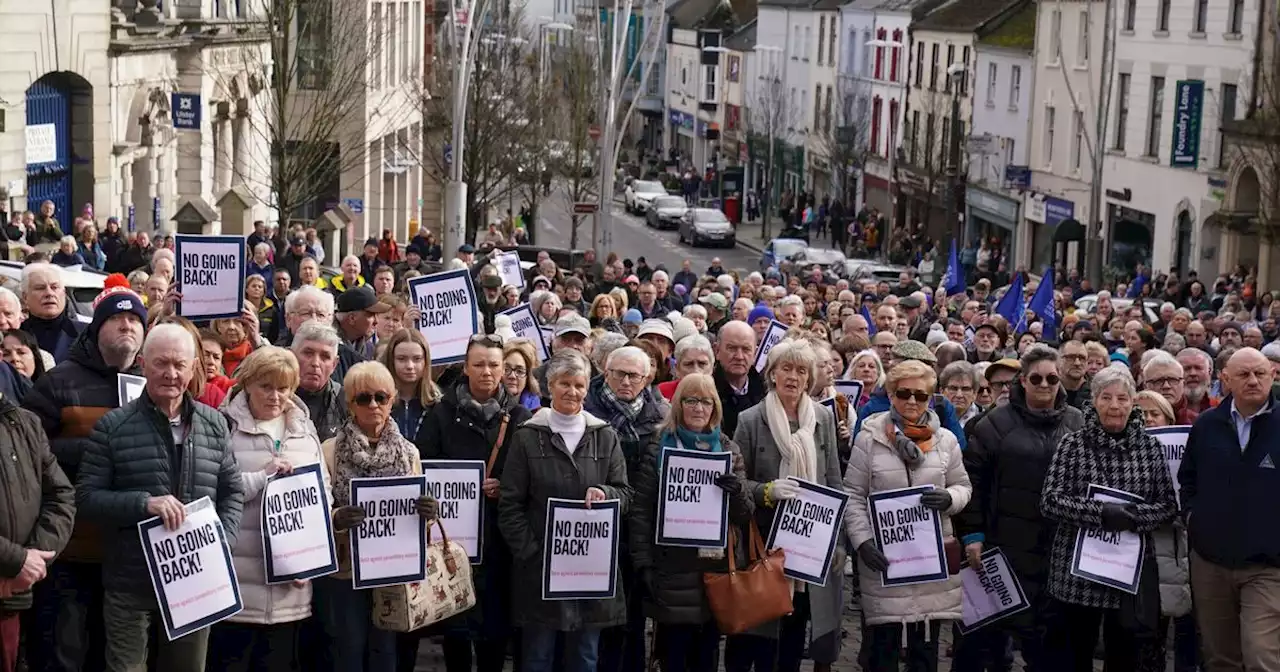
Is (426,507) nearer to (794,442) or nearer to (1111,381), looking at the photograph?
(794,442)

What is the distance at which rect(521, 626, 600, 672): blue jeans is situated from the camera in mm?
9492

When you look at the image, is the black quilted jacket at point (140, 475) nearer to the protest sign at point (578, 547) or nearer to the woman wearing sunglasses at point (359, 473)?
the woman wearing sunglasses at point (359, 473)

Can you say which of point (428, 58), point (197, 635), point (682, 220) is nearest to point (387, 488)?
point (197, 635)

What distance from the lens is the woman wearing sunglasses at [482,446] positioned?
9688 millimetres

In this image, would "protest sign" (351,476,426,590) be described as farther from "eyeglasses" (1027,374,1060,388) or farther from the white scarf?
A: "eyeglasses" (1027,374,1060,388)

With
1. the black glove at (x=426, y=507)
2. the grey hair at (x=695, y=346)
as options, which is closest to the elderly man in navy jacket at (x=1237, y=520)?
the grey hair at (x=695, y=346)

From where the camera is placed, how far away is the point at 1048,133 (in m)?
59.3

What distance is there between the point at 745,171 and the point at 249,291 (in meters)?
77.4

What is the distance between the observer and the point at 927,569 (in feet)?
32.4

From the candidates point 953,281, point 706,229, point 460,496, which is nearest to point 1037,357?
point 460,496

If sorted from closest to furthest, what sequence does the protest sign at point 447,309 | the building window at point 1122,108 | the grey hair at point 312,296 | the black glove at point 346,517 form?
the black glove at point 346,517
the grey hair at point 312,296
the protest sign at point 447,309
the building window at point 1122,108

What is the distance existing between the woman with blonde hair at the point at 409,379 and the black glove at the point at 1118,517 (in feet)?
11.0

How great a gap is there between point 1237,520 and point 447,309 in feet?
19.2

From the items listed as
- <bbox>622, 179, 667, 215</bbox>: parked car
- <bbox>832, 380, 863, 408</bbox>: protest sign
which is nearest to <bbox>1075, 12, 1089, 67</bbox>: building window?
<bbox>622, 179, 667, 215</bbox>: parked car
